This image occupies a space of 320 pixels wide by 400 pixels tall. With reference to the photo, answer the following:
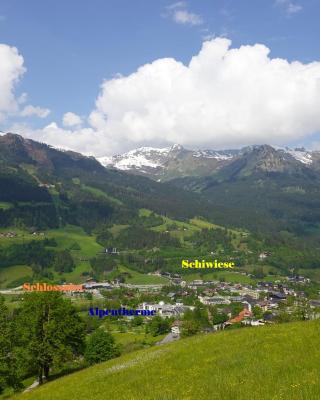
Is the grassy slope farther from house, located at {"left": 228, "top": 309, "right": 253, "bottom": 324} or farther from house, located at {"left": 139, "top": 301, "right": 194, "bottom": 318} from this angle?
house, located at {"left": 139, "top": 301, "right": 194, "bottom": 318}

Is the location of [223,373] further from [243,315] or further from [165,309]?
[165,309]

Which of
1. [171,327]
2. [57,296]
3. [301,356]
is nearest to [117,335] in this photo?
[171,327]

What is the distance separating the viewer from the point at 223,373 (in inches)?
1053

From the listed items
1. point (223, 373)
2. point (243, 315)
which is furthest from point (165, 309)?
point (223, 373)

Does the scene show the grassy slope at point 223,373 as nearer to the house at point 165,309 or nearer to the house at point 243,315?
the house at point 243,315

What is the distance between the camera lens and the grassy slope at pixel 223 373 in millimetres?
21891

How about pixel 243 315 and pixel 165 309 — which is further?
pixel 165 309

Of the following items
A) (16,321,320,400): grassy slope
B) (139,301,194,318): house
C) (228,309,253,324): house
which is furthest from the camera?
(139,301,194,318): house

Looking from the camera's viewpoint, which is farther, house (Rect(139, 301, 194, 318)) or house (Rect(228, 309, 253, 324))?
house (Rect(139, 301, 194, 318))

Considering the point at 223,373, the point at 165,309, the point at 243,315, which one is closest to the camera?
the point at 223,373

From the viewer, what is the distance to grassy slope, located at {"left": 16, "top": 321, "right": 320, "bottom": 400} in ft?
71.8

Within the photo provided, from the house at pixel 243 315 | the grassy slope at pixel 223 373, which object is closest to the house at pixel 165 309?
the house at pixel 243 315

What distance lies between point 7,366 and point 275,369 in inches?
1258

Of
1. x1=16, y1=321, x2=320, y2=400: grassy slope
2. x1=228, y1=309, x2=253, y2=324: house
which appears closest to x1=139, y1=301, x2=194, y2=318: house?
x1=228, y1=309, x2=253, y2=324: house
